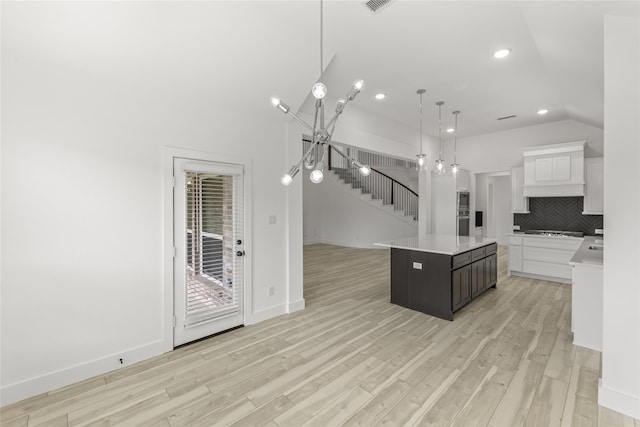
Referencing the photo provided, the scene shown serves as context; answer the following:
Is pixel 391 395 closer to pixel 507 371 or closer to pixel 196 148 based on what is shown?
pixel 507 371

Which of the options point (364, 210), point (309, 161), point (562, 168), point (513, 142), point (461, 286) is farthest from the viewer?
point (364, 210)

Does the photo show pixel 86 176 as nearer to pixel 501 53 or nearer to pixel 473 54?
pixel 473 54

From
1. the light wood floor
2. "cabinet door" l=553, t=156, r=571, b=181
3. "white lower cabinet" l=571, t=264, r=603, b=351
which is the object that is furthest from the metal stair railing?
"white lower cabinet" l=571, t=264, r=603, b=351

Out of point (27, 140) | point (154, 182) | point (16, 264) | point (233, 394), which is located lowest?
point (233, 394)

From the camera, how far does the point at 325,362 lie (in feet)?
9.20

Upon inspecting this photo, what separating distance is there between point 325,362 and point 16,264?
2.71m

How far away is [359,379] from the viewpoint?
2.52m

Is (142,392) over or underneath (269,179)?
underneath

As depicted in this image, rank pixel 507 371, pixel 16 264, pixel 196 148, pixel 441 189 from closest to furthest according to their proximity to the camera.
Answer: pixel 16 264, pixel 507 371, pixel 196 148, pixel 441 189

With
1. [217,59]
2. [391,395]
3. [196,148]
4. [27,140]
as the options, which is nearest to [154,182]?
[196,148]

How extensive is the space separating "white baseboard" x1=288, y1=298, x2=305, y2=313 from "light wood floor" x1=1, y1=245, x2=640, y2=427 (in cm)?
16

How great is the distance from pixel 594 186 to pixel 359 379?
19.0 feet

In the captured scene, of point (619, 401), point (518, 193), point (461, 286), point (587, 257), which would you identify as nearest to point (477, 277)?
point (461, 286)

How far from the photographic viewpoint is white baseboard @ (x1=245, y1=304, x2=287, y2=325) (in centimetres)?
370
